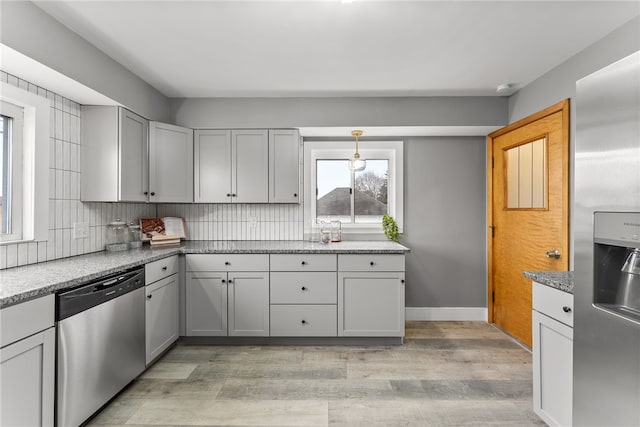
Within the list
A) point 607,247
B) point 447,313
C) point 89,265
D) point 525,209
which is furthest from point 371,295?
point 89,265

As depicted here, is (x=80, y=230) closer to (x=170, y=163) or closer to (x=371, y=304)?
(x=170, y=163)

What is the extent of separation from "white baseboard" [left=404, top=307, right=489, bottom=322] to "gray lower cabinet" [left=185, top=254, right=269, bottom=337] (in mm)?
1684

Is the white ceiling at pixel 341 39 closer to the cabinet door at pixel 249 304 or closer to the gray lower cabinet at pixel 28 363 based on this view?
the gray lower cabinet at pixel 28 363

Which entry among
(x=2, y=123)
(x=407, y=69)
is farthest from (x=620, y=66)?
(x=2, y=123)

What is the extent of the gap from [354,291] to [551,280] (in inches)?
61.8

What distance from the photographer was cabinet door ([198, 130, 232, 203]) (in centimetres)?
336

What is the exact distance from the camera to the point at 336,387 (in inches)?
91.4

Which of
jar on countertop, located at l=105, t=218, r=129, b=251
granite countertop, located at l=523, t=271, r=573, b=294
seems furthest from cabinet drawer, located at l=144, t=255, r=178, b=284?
granite countertop, located at l=523, t=271, r=573, b=294

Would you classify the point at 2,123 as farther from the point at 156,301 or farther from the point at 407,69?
the point at 407,69

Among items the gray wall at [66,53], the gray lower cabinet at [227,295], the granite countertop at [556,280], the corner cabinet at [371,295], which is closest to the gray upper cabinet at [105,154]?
the gray wall at [66,53]

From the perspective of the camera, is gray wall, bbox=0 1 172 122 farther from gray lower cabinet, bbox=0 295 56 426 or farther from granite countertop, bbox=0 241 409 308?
gray lower cabinet, bbox=0 295 56 426

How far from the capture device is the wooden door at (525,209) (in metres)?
2.55

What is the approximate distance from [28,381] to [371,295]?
2.33m

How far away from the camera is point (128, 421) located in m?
1.96
